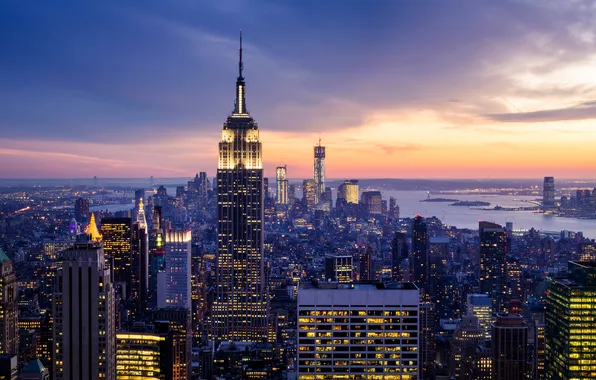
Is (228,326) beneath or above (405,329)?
beneath

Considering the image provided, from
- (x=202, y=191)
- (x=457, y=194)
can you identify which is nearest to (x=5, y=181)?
(x=202, y=191)

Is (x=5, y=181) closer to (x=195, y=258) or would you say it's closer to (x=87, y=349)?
(x=87, y=349)

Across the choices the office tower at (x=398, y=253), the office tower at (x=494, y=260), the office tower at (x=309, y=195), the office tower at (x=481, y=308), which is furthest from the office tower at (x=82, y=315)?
the office tower at (x=309, y=195)

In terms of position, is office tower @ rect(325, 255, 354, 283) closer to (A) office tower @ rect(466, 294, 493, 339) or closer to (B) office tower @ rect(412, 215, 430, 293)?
(B) office tower @ rect(412, 215, 430, 293)

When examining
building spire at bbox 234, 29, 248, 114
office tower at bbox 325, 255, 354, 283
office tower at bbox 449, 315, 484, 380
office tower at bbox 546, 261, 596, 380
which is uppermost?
building spire at bbox 234, 29, 248, 114

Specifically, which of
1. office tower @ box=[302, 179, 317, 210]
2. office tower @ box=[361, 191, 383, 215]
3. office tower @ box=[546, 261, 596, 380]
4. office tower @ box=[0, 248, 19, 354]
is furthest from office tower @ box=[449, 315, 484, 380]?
office tower @ box=[302, 179, 317, 210]

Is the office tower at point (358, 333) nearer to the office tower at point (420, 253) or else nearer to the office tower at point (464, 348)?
the office tower at point (464, 348)
